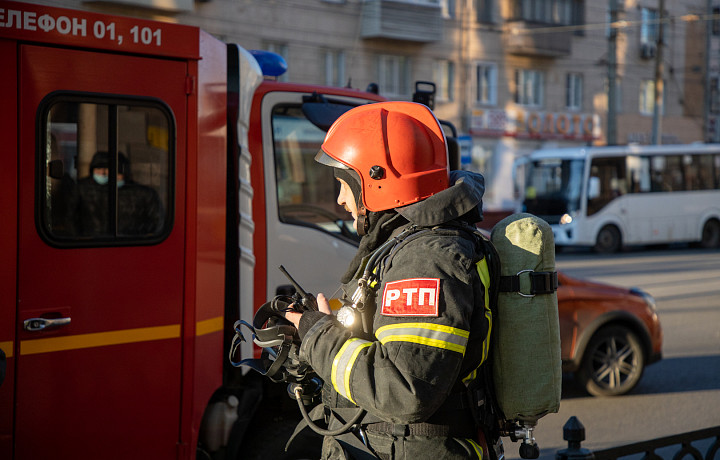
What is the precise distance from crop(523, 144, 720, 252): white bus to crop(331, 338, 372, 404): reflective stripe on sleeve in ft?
67.4

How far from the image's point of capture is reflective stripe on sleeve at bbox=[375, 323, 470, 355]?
2.11 meters

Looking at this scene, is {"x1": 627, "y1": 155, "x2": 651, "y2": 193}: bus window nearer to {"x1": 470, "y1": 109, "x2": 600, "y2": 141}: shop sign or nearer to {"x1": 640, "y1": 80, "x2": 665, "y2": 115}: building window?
{"x1": 470, "y1": 109, "x2": 600, "y2": 141}: shop sign

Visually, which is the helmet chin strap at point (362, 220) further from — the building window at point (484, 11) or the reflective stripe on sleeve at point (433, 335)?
the building window at point (484, 11)

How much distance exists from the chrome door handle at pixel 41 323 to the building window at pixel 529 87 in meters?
29.6

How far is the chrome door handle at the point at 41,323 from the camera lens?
3248mm

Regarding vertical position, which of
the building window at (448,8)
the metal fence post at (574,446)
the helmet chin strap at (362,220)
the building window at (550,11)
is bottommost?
the metal fence post at (574,446)

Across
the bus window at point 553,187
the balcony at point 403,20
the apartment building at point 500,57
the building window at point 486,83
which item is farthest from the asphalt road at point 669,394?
the building window at point 486,83

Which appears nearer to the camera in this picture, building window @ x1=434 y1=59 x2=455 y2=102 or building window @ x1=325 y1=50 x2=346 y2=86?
building window @ x1=325 y1=50 x2=346 y2=86

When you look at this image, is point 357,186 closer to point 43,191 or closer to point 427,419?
point 427,419

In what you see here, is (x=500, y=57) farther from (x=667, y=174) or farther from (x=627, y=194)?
(x=627, y=194)

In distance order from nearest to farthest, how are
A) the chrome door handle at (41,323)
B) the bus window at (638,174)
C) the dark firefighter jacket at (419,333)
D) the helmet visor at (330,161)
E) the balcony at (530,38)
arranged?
the dark firefighter jacket at (419,333) < the helmet visor at (330,161) < the chrome door handle at (41,323) < the bus window at (638,174) < the balcony at (530,38)

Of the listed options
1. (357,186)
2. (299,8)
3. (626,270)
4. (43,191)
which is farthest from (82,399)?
(299,8)

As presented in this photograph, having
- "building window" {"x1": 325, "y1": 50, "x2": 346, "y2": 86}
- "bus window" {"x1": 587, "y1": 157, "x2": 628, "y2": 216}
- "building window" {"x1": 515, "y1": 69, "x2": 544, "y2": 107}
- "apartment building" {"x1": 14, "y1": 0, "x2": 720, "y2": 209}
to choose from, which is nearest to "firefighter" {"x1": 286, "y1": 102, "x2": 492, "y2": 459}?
"apartment building" {"x1": 14, "y1": 0, "x2": 720, "y2": 209}

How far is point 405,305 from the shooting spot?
84.4 inches
